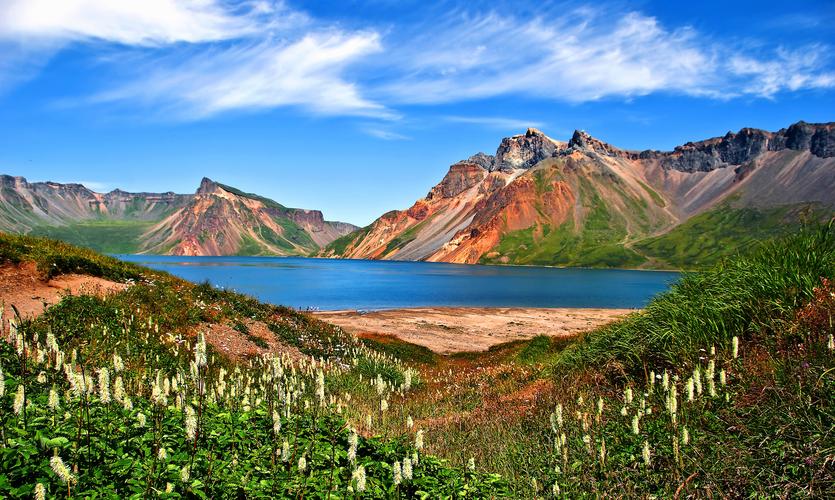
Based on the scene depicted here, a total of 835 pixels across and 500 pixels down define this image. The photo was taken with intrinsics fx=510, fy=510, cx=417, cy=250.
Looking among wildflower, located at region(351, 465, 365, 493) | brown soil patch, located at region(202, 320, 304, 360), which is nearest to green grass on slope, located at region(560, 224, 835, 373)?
wildflower, located at region(351, 465, 365, 493)

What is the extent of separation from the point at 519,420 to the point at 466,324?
2044 inches

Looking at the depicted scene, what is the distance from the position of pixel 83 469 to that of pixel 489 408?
10.1m

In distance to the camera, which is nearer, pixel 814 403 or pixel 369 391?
pixel 814 403

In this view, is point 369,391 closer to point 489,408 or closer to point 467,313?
point 489,408

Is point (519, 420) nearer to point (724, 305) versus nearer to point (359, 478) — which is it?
point (724, 305)

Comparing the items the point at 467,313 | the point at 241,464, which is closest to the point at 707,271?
the point at 241,464

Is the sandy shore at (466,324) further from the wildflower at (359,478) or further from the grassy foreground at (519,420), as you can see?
the wildflower at (359,478)

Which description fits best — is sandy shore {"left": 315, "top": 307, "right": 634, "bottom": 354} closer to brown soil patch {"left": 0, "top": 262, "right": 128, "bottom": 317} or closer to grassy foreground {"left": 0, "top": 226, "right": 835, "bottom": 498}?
brown soil patch {"left": 0, "top": 262, "right": 128, "bottom": 317}

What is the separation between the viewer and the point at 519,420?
11.3 m

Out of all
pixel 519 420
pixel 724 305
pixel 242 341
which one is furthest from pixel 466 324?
pixel 724 305

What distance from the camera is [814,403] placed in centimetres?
693

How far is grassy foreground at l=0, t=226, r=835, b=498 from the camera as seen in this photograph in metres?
5.26

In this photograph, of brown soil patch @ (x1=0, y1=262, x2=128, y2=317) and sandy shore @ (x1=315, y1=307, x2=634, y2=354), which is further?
sandy shore @ (x1=315, y1=307, x2=634, y2=354)

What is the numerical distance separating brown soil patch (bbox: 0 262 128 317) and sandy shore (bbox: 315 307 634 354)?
26.2 m
